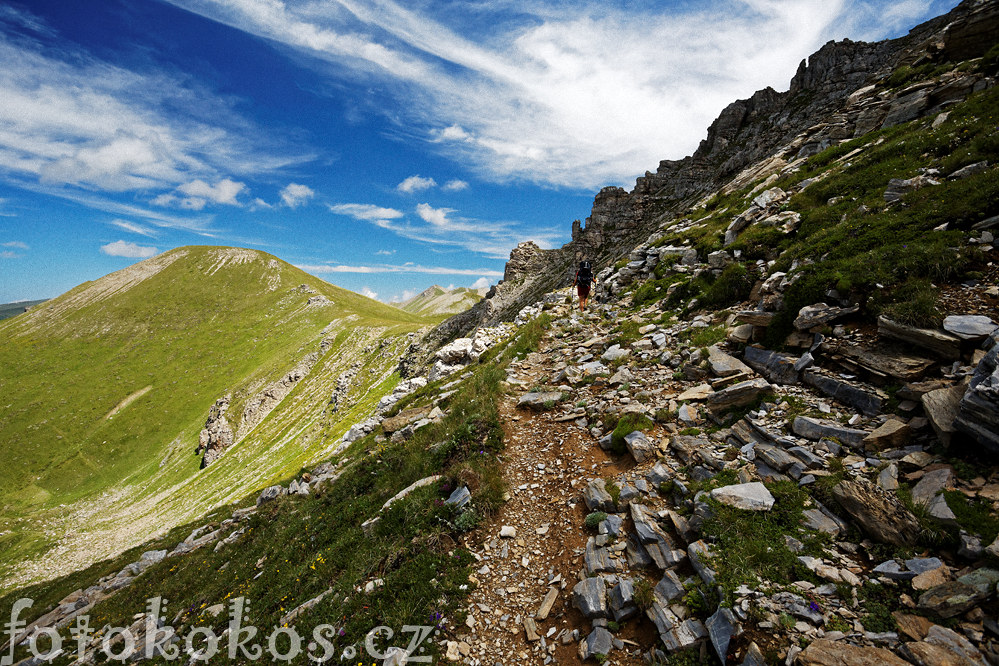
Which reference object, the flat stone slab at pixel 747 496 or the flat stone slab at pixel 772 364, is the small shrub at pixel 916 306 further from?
the flat stone slab at pixel 747 496

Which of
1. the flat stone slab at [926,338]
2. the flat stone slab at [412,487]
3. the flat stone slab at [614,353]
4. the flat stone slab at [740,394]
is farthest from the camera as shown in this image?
the flat stone slab at [614,353]

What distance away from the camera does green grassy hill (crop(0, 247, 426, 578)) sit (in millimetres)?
69250

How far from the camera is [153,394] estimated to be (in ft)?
415

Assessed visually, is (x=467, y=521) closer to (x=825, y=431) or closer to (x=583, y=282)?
(x=825, y=431)

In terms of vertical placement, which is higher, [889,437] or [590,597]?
[889,437]

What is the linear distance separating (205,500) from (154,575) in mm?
57279

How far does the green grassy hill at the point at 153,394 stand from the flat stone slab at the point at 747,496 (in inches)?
2123

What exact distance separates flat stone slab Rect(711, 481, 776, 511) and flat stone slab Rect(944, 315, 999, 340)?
5.81 metres

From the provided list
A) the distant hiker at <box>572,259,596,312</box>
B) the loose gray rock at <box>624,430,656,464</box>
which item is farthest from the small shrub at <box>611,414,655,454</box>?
the distant hiker at <box>572,259,596,312</box>

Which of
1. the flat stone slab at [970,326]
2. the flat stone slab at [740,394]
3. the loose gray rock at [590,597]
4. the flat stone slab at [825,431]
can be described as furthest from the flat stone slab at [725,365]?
the loose gray rock at [590,597]

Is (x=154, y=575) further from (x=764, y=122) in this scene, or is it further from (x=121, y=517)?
(x=764, y=122)

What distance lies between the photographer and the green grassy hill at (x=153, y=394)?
69.2 m

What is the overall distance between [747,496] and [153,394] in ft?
583

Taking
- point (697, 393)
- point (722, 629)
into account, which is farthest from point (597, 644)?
point (697, 393)
